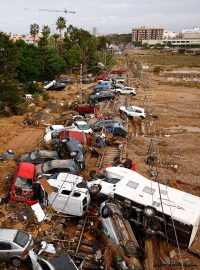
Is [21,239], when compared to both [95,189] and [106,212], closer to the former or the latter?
[106,212]

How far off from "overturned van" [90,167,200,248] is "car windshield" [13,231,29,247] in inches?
156

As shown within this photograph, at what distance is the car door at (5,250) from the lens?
35.7 ft

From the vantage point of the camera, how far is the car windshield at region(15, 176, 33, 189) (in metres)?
14.7

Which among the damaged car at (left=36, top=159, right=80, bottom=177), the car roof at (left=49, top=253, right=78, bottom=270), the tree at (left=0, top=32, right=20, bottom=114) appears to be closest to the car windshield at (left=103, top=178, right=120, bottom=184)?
the damaged car at (left=36, top=159, right=80, bottom=177)

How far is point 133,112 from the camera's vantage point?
29.4 m

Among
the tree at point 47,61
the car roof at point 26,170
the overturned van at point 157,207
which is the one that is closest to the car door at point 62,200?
the overturned van at point 157,207

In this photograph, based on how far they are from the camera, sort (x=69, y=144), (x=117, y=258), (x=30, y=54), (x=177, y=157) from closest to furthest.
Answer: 1. (x=117, y=258)
2. (x=69, y=144)
3. (x=177, y=157)
4. (x=30, y=54)

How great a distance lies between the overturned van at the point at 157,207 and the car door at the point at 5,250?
15.3 ft

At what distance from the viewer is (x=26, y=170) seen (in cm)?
1561

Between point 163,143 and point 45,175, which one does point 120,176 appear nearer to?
point 45,175

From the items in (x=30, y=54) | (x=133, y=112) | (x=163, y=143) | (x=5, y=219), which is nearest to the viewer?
(x=5, y=219)

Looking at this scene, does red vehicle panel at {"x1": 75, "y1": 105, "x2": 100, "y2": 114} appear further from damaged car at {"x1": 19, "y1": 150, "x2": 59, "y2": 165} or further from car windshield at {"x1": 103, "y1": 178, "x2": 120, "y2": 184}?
car windshield at {"x1": 103, "y1": 178, "x2": 120, "y2": 184}

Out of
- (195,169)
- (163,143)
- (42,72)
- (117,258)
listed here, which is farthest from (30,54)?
(117,258)

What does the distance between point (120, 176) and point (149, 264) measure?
15.4 ft
